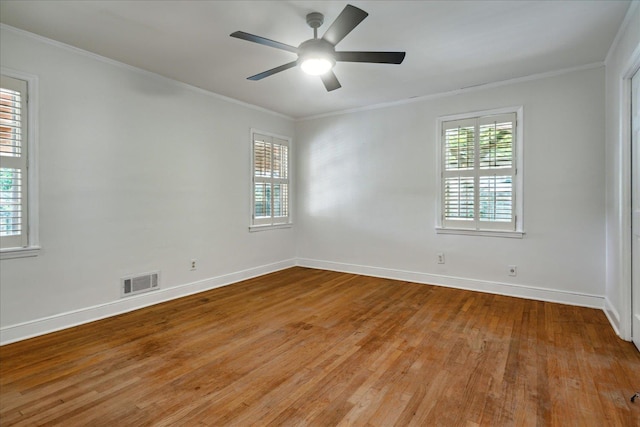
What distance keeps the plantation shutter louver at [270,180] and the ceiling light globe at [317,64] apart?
258 cm

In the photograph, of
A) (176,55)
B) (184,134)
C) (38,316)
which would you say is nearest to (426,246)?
(184,134)

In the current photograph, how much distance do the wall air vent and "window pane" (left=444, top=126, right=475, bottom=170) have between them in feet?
13.1

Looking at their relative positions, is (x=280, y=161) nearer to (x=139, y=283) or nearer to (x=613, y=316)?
(x=139, y=283)

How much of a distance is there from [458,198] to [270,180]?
2884mm

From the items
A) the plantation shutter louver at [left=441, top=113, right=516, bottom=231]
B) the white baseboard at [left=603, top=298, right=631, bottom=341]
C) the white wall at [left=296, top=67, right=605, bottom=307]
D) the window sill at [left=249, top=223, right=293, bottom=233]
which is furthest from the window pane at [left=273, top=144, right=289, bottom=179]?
the white baseboard at [left=603, top=298, right=631, bottom=341]

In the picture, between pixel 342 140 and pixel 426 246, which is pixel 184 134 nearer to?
pixel 342 140

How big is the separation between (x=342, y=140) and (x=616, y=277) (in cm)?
385

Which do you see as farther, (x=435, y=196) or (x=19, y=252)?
(x=435, y=196)

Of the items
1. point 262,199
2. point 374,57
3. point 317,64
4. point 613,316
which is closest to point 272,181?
point 262,199

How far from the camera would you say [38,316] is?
3002mm

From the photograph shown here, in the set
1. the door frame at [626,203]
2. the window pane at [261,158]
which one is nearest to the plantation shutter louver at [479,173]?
the door frame at [626,203]

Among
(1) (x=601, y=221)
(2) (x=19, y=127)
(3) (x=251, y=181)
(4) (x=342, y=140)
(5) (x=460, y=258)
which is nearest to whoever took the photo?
(2) (x=19, y=127)

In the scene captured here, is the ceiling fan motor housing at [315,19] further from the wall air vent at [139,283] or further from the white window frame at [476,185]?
the wall air vent at [139,283]

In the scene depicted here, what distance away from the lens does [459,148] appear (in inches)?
177
